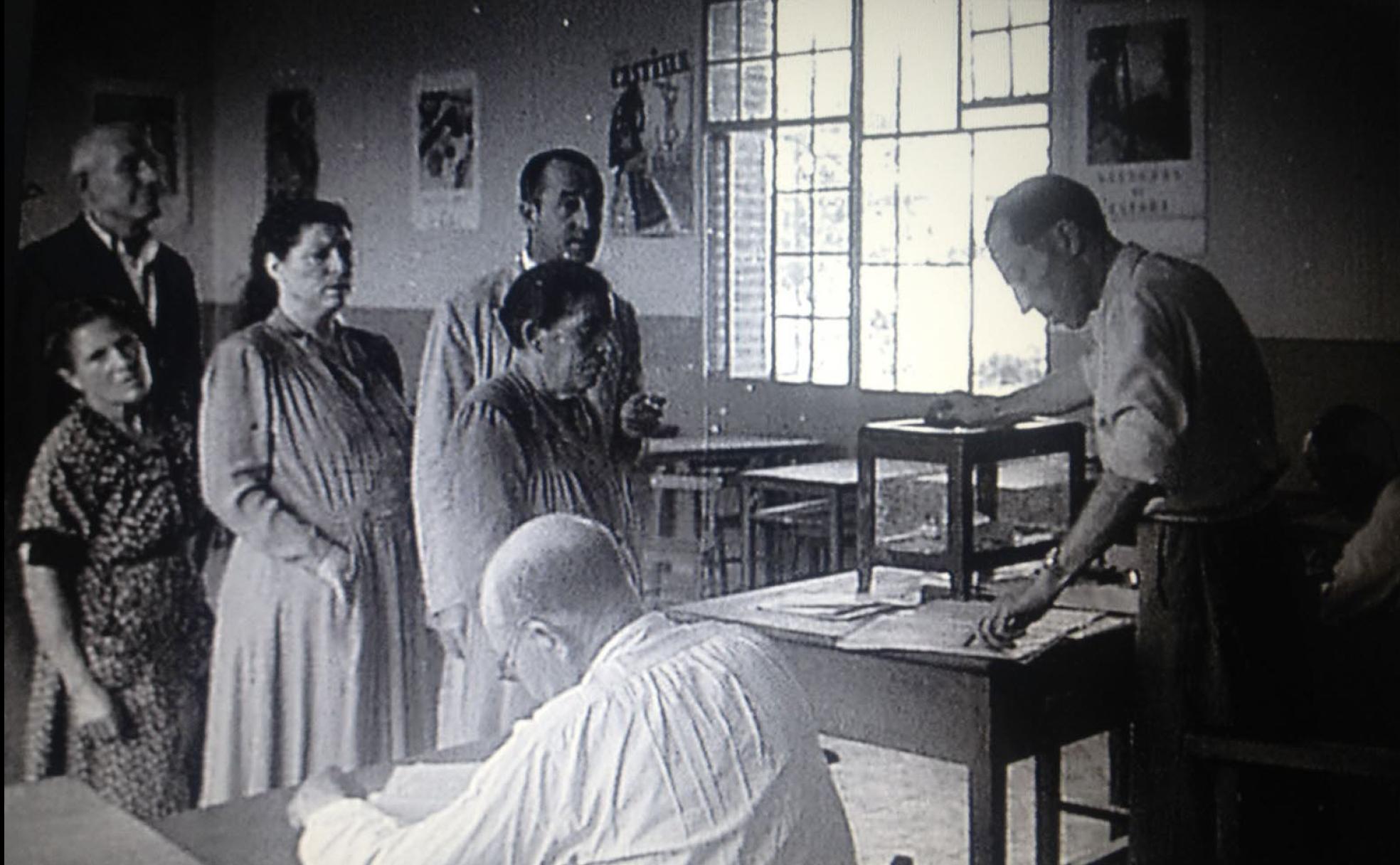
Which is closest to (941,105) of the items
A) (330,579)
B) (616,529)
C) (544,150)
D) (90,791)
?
(544,150)

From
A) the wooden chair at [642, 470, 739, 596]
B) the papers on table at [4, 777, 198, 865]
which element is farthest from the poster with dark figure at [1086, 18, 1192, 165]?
the papers on table at [4, 777, 198, 865]

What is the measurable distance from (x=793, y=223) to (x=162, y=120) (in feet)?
2.82

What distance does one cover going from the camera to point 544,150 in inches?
98.0

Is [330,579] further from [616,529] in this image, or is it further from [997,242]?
[997,242]

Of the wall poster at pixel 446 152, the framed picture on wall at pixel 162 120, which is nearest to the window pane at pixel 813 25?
the wall poster at pixel 446 152

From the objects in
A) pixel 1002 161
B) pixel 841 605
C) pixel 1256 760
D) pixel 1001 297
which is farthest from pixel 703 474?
pixel 1256 760

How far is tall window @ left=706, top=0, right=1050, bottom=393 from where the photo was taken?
7.52ft

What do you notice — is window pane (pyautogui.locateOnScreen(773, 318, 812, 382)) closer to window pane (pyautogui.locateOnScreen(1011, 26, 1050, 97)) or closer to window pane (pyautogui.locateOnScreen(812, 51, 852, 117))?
window pane (pyautogui.locateOnScreen(812, 51, 852, 117))

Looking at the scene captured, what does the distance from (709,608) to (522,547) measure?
268 millimetres

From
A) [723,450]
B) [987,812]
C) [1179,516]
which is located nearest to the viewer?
[1179,516]

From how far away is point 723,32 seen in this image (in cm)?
244

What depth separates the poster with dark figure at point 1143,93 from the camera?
216cm

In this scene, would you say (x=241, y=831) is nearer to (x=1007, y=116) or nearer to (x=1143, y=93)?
(x=1007, y=116)

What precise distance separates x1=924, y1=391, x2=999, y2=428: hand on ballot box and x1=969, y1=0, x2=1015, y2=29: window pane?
0.48 meters
